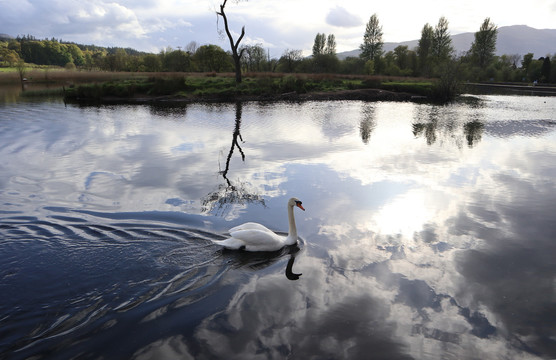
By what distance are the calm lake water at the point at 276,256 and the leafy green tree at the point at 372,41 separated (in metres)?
84.0

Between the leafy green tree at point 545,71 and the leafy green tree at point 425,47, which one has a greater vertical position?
the leafy green tree at point 425,47

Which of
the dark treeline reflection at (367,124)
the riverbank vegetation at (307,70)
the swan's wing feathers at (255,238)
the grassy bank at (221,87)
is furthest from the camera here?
the riverbank vegetation at (307,70)

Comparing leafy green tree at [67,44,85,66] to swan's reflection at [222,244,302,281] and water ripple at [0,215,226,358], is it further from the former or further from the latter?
swan's reflection at [222,244,302,281]

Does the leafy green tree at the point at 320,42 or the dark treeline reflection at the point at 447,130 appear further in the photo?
the leafy green tree at the point at 320,42

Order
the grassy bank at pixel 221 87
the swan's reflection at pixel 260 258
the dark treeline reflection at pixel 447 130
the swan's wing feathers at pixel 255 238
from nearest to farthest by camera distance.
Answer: the swan's reflection at pixel 260 258 < the swan's wing feathers at pixel 255 238 < the dark treeline reflection at pixel 447 130 < the grassy bank at pixel 221 87

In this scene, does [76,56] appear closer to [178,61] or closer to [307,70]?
[178,61]

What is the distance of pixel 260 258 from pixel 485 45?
116 meters

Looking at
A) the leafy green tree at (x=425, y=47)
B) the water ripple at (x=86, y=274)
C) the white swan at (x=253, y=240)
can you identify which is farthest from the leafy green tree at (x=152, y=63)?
the white swan at (x=253, y=240)

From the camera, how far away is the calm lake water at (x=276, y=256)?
212 inches

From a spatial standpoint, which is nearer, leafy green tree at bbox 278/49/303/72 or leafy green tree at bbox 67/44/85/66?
leafy green tree at bbox 278/49/303/72

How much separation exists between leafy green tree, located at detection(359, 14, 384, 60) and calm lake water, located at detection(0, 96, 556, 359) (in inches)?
3306

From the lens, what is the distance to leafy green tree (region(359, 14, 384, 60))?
92875 millimetres

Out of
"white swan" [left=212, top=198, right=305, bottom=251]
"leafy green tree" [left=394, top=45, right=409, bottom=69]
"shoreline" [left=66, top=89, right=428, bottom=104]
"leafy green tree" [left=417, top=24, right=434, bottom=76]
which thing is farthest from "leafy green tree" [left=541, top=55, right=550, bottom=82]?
"white swan" [left=212, top=198, right=305, bottom=251]

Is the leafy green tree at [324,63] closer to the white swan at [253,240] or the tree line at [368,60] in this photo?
the tree line at [368,60]
